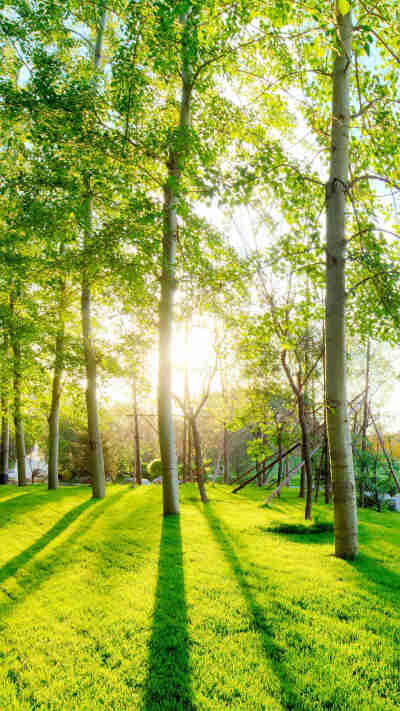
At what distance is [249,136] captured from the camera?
675cm

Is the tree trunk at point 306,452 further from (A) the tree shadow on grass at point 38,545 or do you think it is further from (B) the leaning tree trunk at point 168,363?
(A) the tree shadow on grass at point 38,545

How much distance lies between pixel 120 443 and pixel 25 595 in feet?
72.4

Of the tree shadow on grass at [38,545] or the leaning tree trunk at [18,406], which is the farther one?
the leaning tree trunk at [18,406]

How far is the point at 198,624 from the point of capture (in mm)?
3240

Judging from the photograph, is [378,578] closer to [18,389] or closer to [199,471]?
[199,471]

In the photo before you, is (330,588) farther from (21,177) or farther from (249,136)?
(21,177)

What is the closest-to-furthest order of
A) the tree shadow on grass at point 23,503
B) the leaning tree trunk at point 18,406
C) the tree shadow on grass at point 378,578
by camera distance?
1. the tree shadow on grass at point 378,578
2. the tree shadow on grass at point 23,503
3. the leaning tree trunk at point 18,406

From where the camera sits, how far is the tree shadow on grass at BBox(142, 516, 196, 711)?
233cm

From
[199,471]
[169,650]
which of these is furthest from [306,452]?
[169,650]

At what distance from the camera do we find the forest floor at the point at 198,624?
239 centimetres

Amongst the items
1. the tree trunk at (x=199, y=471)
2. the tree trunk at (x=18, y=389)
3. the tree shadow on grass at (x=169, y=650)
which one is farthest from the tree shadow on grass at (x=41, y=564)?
the tree trunk at (x=18, y=389)

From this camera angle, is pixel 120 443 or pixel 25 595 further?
pixel 120 443

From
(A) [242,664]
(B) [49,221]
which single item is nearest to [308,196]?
(B) [49,221]

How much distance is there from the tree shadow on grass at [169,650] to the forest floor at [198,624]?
0.03 ft
